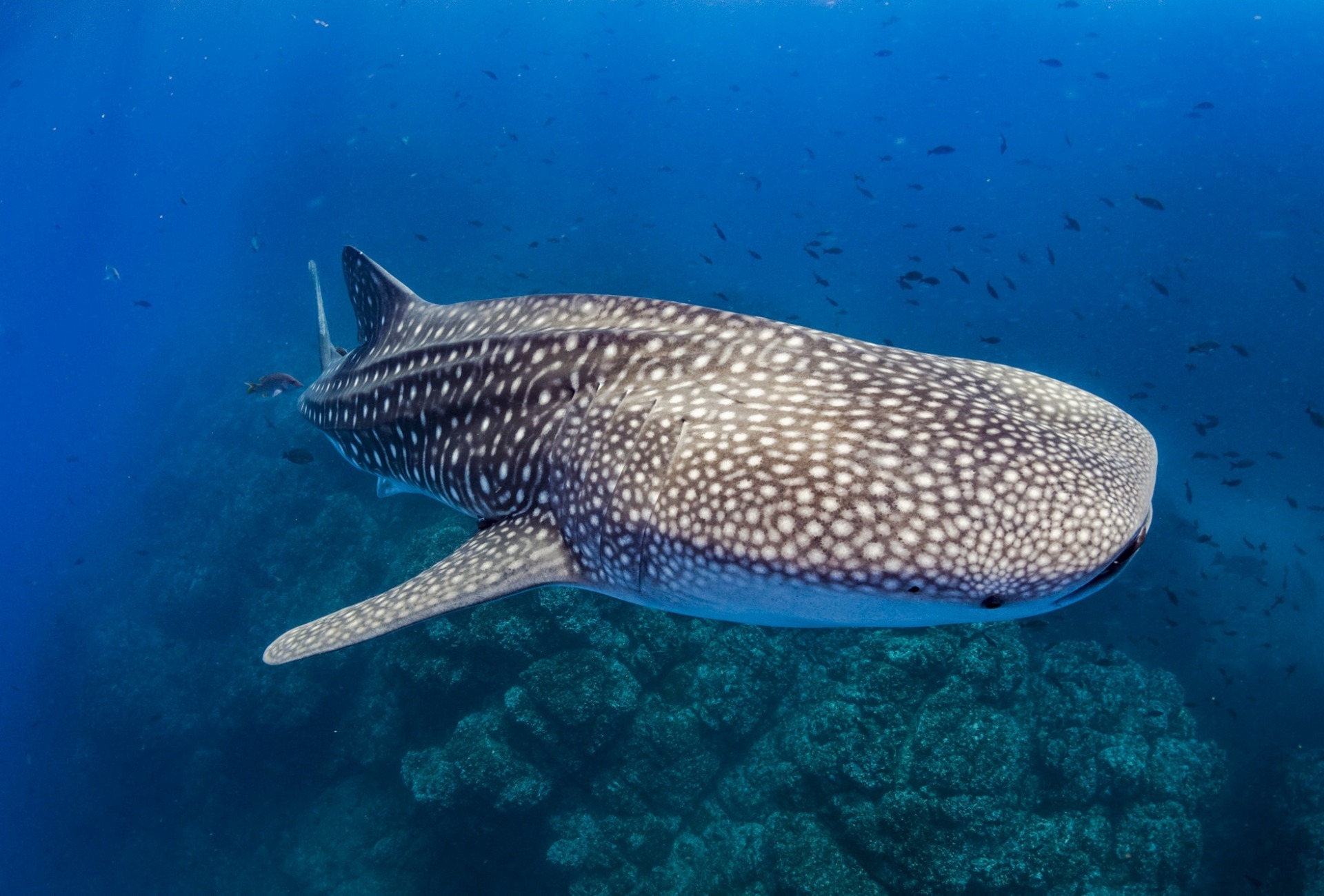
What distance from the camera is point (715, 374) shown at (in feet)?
10.4

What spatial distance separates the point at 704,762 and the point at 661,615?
2.67 m

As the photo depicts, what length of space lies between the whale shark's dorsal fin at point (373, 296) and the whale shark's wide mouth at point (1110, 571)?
5452 mm

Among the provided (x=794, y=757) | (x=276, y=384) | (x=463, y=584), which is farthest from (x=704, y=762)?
(x=276, y=384)

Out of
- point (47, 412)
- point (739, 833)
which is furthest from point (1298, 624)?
point (47, 412)

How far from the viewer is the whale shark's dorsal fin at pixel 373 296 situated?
5926mm

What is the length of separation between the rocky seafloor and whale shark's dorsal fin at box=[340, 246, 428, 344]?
6.28 m

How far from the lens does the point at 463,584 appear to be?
348 centimetres

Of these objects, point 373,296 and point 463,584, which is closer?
point 463,584

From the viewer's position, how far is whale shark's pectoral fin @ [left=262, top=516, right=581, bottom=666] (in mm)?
3365

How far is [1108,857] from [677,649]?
24.5 ft

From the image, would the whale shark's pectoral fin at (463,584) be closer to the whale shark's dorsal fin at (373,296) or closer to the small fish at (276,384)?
the whale shark's dorsal fin at (373,296)

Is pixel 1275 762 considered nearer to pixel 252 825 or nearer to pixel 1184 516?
pixel 1184 516

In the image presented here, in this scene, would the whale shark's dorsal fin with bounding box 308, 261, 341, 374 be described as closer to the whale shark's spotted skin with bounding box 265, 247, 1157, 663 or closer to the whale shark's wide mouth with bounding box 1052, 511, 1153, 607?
the whale shark's spotted skin with bounding box 265, 247, 1157, 663

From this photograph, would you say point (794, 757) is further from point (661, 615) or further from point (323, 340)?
point (323, 340)
